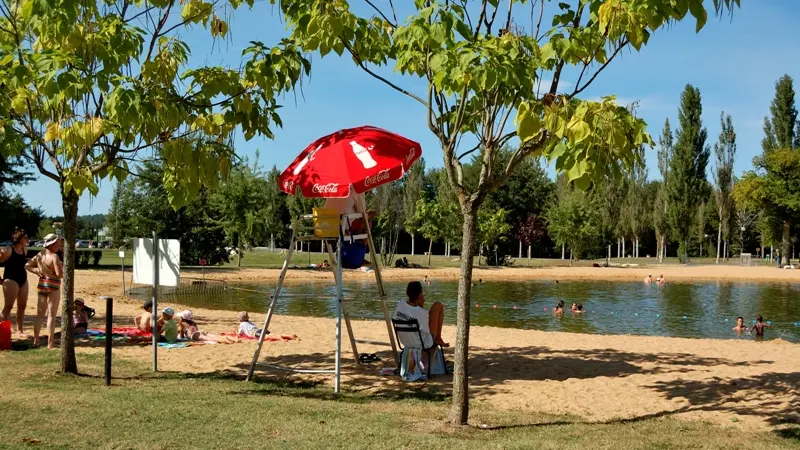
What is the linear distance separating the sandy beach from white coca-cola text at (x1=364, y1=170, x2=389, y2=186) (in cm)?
265

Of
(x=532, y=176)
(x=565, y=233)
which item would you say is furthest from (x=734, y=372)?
(x=532, y=176)

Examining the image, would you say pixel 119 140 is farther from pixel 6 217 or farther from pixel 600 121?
pixel 6 217

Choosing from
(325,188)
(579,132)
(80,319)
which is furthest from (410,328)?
(80,319)

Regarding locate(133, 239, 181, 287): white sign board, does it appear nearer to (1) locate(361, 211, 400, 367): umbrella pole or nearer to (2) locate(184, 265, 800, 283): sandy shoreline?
(1) locate(361, 211, 400, 367): umbrella pole

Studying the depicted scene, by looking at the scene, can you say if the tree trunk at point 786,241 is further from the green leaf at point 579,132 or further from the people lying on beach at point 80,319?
the green leaf at point 579,132

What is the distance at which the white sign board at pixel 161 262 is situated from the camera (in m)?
9.30

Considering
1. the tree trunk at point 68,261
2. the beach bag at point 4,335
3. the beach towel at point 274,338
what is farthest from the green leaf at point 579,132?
the beach bag at point 4,335

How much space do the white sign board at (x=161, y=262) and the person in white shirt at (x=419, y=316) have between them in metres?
3.01

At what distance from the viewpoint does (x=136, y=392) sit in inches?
313

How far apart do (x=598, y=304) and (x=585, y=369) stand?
19892mm

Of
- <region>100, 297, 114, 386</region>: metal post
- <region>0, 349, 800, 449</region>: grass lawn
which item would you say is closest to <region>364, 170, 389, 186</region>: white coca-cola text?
<region>0, 349, 800, 449</region>: grass lawn

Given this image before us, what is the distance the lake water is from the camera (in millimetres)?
22281

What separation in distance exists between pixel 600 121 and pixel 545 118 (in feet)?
1.79

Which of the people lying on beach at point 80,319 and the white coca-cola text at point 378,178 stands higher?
the white coca-cola text at point 378,178
